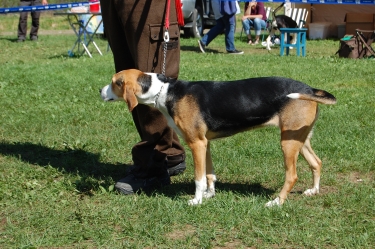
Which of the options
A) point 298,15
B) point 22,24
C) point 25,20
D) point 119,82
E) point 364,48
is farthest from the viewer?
point 298,15

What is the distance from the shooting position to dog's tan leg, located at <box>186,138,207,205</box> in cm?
449

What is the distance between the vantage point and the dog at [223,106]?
4.36m

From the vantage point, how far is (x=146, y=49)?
475 centimetres

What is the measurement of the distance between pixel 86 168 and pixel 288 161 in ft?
7.25

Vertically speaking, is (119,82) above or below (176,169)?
above

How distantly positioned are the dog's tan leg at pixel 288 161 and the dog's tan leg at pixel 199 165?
21.4 inches

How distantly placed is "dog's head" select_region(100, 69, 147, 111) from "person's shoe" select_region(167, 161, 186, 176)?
0.98m

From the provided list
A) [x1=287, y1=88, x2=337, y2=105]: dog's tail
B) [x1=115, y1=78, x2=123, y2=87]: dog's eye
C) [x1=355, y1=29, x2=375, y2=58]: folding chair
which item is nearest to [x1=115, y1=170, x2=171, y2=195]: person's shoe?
[x1=115, y1=78, x2=123, y2=87]: dog's eye

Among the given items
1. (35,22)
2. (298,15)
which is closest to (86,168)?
(35,22)

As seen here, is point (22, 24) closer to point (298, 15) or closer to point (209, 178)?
point (298, 15)

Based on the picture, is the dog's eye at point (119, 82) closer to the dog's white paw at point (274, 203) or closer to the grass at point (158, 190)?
the grass at point (158, 190)

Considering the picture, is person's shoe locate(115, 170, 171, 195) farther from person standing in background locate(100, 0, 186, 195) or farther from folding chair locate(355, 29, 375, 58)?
folding chair locate(355, 29, 375, 58)

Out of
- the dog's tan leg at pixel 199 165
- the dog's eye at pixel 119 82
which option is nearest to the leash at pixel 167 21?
the dog's eye at pixel 119 82

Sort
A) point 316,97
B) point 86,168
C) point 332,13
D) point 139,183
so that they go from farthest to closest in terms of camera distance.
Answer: point 332,13, point 86,168, point 139,183, point 316,97
